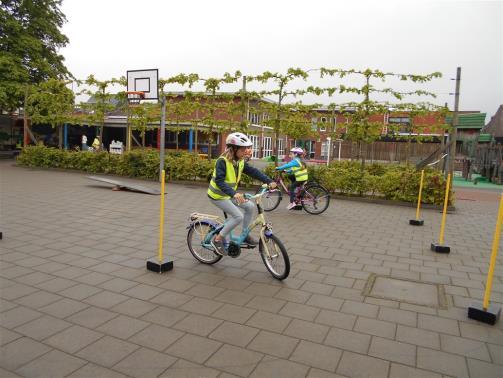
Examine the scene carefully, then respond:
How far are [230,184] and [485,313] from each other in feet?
9.47

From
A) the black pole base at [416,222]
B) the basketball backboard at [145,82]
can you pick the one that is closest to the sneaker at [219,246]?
the black pole base at [416,222]

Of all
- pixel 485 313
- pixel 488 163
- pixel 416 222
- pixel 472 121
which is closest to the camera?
pixel 485 313

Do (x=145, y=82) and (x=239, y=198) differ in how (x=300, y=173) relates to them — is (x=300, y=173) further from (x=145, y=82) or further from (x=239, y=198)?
(x=145, y=82)

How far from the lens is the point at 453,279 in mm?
4973

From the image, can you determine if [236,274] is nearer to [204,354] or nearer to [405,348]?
[204,354]

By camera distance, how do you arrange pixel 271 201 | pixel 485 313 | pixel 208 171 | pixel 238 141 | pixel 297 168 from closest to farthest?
1. pixel 485 313
2. pixel 238 141
3. pixel 297 168
4. pixel 271 201
5. pixel 208 171

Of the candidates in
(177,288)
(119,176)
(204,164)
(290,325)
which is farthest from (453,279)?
(119,176)

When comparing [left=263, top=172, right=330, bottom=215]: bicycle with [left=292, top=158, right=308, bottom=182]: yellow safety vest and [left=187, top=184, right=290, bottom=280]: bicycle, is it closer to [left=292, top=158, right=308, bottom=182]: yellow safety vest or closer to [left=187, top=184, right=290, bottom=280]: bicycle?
[left=292, top=158, right=308, bottom=182]: yellow safety vest

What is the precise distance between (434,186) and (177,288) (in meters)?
8.52

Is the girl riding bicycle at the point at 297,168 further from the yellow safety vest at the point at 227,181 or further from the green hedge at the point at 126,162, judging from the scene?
the green hedge at the point at 126,162

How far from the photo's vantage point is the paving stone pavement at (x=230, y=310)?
292 centimetres

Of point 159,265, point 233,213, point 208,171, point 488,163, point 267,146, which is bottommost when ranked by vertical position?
point 159,265

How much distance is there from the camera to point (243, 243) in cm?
488

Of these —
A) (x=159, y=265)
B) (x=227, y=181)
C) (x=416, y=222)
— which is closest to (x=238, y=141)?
Answer: (x=227, y=181)
